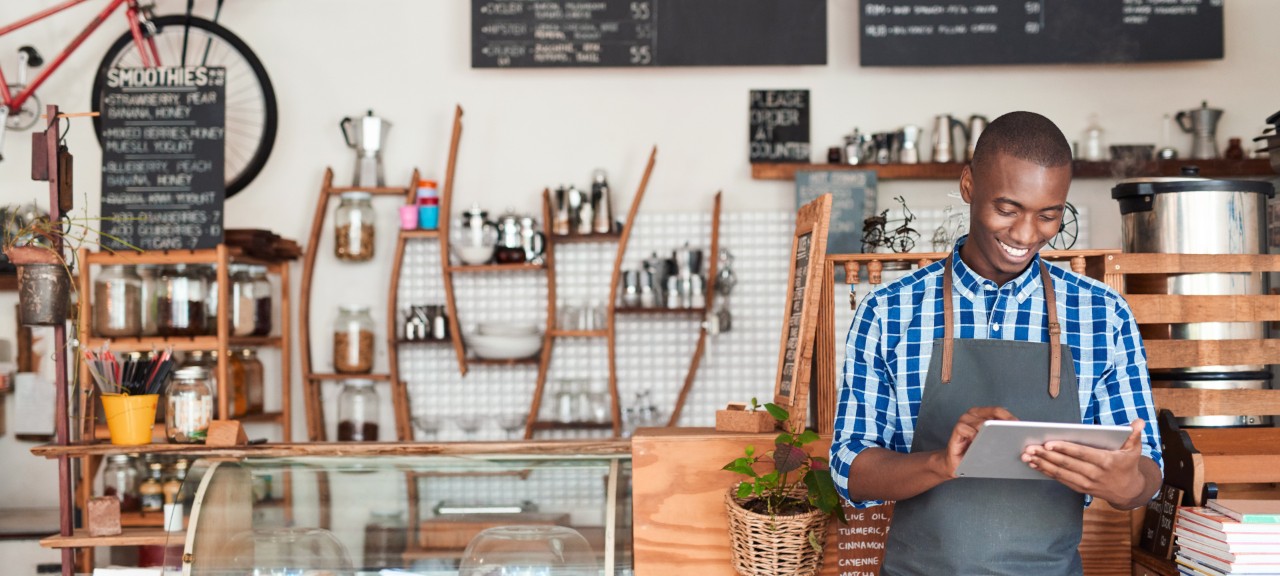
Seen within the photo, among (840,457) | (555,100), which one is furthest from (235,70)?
(840,457)

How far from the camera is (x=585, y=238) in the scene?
14.6 feet

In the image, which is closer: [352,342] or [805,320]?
[805,320]

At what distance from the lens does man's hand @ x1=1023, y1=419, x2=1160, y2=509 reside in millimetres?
1349

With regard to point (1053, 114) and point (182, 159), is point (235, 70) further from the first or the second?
point (1053, 114)

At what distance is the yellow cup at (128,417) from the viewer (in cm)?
298

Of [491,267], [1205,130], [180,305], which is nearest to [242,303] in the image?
[180,305]

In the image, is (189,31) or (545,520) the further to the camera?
(189,31)

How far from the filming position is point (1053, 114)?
4.55 meters

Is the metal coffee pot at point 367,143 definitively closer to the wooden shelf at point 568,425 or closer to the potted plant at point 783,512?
the wooden shelf at point 568,425

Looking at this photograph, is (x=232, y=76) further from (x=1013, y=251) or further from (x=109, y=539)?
(x=1013, y=251)

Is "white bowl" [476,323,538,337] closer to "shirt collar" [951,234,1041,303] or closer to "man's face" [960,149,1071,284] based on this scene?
"shirt collar" [951,234,1041,303]

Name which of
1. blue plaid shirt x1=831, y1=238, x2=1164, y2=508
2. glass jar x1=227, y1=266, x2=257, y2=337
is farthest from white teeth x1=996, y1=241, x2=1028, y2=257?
glass jar x1=227, y1=266, x2=257, y2=337

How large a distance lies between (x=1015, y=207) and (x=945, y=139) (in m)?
3.09

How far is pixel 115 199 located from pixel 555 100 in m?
1.86
